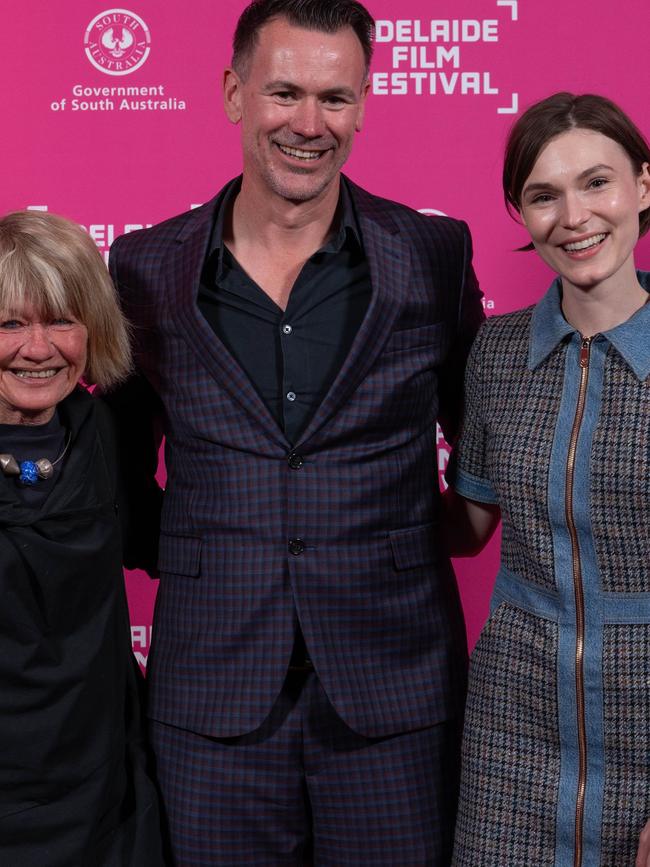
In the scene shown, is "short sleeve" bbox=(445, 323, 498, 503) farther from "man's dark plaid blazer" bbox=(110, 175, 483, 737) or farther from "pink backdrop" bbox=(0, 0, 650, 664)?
"pink backdrop" bbox=(0, 0, 650, 664)

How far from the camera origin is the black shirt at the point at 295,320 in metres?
1.85

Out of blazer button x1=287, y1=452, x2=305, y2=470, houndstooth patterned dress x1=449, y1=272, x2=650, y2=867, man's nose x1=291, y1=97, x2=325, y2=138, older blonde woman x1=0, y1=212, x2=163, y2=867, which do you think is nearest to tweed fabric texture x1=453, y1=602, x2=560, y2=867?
houndstooth patterned dress x1=449, y1=272, x2=650, y2=867

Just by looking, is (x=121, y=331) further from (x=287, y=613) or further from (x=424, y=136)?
(x=424, y=136)

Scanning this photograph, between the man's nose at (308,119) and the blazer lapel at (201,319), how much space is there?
0.20 meters

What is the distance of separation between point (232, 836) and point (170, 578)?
0.39m

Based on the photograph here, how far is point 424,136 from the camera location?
2.70 metres

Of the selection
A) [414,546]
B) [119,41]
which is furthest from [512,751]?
[119,41]

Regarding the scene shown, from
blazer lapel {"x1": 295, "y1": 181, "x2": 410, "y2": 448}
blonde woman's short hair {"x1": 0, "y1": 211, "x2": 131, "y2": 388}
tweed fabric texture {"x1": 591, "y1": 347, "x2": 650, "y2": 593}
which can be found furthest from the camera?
blazer lapel {"x1": 295, "y1": 181, "x2": 410, "y2": 448}

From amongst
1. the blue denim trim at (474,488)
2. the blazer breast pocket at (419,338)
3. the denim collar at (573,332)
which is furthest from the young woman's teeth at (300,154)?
the blue denim trim at (474,488)

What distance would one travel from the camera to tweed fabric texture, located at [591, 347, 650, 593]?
1575 mm

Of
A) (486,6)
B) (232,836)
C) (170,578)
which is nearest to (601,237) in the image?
(170,578)

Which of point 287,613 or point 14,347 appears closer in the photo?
point 14,347

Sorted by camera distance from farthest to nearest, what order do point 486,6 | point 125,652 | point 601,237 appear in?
point 486,6
point 125,652
point 601,237

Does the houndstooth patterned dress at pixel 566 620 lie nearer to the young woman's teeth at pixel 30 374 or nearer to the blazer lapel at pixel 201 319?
the blazer lapel at pixel 201 319
